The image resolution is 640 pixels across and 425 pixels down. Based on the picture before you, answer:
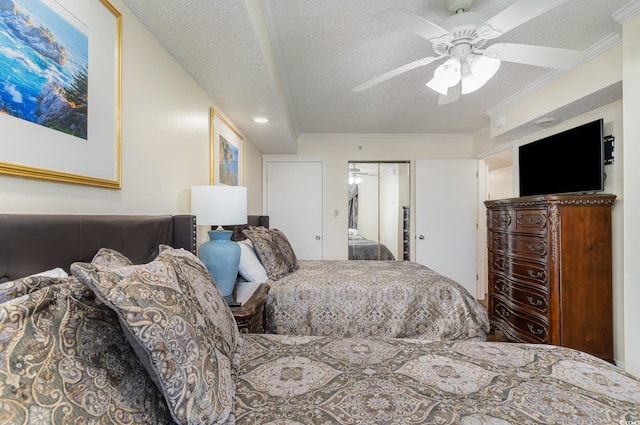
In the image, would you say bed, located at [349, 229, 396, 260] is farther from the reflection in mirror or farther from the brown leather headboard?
the brown leather headboard

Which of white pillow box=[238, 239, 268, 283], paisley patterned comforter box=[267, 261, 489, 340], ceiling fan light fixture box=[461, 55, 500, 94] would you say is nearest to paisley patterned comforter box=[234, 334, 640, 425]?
paisley patterned comforter box=[267, 261, 489, 340]

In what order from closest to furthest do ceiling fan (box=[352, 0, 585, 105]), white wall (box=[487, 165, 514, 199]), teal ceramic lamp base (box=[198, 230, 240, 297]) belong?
ceiling fan (box=[352, 0, 585, 105]), teal ceramic lamp base (box=[198, 230, 240, 297]), white wall (box=[487, 165, 514, 199])

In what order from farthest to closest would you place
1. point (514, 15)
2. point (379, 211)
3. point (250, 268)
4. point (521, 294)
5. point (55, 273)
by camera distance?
1. point (379, 211)
2. point (521, 294)
3. point (250, 268)
4. point (514, 15)
5. point (55, 273)

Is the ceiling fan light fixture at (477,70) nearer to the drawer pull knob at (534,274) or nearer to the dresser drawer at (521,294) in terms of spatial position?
the drawer pull knob at (534,274)

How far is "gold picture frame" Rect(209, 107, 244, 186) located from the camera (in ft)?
7.90

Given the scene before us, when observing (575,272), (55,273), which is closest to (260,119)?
(55,273)

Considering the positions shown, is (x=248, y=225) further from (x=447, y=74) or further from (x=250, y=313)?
(x=447, y=74)

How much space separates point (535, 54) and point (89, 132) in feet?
7.35

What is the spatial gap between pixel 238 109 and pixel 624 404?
2858mm

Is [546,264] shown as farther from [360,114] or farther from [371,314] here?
[360,114]

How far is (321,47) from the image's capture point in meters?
2.10

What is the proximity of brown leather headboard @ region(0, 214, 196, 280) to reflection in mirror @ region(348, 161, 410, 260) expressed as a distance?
365cm

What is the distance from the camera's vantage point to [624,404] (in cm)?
82

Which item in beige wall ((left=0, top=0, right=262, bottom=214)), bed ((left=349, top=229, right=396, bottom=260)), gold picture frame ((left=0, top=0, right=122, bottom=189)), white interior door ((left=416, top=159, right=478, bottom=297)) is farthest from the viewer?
bed ((left=349, top=229, right=396, bottom=260))
